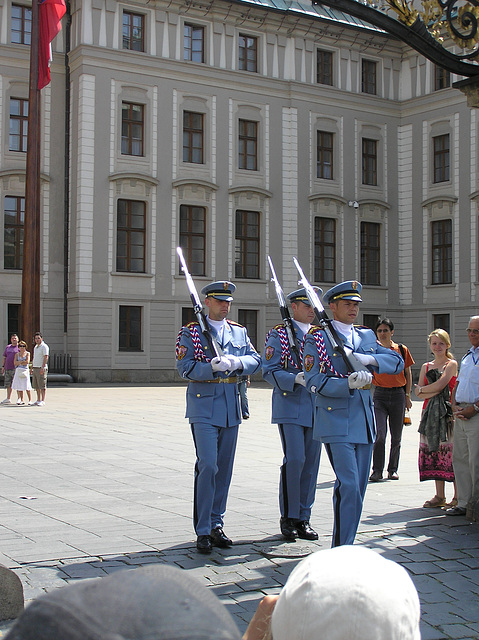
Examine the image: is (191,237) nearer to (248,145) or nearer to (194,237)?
(194,237)

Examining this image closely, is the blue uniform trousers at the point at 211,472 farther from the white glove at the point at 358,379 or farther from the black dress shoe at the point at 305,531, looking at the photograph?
the white glove at the point at 358,379

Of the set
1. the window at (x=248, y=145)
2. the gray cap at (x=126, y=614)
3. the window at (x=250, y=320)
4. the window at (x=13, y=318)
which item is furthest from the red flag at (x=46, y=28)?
the gray cap at (x=126, y=614)

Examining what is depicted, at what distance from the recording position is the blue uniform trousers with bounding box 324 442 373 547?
5.89m

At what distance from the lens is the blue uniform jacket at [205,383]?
6938 mm

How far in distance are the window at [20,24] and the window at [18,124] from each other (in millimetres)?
2264

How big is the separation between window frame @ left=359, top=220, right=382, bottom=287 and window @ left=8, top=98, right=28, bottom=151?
586 inches

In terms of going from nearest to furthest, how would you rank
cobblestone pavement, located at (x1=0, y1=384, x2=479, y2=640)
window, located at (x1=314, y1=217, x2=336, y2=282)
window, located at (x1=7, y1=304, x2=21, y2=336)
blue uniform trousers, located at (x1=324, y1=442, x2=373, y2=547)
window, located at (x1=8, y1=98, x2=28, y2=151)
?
cobblestone pavement, located at (x1=0, y1=384, x2=479, y2=640) < blue uniform trousers, located at (x1=324, y1=442, x2=373, y2=547) < window, located at (x1=7, y1=304, x2=21, y2=336) < window, located at (x1=8, y1=98, x2=28, y2=151) < window, located at (x1=314, y1=217, x2=336, y2=282)

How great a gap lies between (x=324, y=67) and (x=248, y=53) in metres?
3.66

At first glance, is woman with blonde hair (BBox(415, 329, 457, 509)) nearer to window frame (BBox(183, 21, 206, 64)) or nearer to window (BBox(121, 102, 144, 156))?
window (BBox(121, 102, 144, 156))

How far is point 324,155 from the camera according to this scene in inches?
1550

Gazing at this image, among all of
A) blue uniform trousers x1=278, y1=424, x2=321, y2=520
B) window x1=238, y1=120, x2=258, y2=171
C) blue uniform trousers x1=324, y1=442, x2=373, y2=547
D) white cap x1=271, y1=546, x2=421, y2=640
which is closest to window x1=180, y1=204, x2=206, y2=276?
window x1=238, y1=120, x2=258, y2=171

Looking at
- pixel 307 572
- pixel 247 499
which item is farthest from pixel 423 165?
pixel 307 572

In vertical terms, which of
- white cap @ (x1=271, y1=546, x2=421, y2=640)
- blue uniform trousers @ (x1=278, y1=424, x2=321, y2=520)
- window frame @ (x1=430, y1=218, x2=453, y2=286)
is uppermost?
window frame @ (x1=430, y1=218, x2=453, y2=286)

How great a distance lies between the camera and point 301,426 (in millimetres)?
7281
